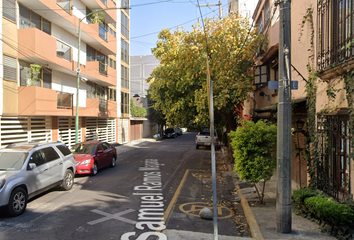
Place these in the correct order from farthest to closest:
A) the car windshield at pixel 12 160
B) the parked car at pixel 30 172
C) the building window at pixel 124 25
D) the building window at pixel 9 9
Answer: the building window at pixel 124 25
the building window at pixel 9 9
the car windshield at pixel 12 160
the parked car at pixel 30 172

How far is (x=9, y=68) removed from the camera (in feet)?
44.5

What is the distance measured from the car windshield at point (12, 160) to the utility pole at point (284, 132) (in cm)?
664

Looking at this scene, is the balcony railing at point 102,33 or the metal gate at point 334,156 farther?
the balcony railing at point 102,33

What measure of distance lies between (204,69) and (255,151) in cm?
590

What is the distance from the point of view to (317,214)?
5805 mm

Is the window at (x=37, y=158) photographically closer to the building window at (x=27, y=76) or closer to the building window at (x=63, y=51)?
the building window at (x=27, y=76)

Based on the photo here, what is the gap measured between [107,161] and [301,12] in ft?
35.0

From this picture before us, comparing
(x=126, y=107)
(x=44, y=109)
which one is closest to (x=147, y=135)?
(x=126, y=107)

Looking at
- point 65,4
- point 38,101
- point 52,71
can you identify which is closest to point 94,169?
point 38,101

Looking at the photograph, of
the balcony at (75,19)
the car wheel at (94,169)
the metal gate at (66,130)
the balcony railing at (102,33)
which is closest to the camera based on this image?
the car wheel at (94,169)

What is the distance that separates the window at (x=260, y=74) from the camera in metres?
13.9

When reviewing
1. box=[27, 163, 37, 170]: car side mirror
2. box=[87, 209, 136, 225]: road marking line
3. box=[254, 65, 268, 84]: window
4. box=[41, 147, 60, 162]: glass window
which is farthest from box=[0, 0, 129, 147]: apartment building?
box=[254, 65, 268, 84]: window

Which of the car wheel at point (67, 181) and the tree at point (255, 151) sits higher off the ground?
the tree at point (255, 151)

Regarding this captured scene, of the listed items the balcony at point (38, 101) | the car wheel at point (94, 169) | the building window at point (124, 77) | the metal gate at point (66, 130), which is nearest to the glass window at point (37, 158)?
the car wheel at point (94, 169)
